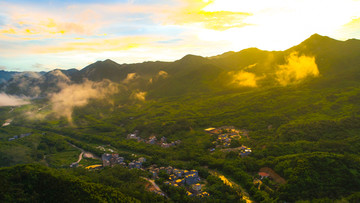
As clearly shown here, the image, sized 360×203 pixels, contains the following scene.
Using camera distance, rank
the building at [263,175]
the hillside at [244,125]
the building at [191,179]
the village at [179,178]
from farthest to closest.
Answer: the building at [263,175] < the building at [191,179] < the hillside at [244,125] < the village at [179,178]

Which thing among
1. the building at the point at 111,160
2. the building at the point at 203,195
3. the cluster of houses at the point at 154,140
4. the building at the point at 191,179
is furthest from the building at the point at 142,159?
Result: the building at the point at 203,195

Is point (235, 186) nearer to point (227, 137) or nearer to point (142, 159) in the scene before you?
point (142, 159)

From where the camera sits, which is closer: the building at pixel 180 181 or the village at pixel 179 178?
the village at pixel 179 178

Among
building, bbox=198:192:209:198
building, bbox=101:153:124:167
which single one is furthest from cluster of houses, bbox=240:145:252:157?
building, bbox=101:153:124:167

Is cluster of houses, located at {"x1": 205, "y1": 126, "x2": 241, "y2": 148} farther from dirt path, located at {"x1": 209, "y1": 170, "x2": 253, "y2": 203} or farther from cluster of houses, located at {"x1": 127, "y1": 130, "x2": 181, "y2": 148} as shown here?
dirt path, located at {"x1": 209, "y1": 170, "x2": 253, "y2": 203}

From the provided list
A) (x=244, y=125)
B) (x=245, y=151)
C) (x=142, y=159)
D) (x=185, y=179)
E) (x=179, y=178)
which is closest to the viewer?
(x=185, y=179)

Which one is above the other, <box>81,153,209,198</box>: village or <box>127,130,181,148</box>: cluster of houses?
<box>81,153,209,198</box>: village

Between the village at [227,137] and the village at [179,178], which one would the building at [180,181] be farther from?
the village at [227,137]

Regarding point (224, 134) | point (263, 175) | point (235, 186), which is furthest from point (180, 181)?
point (224, 134)
